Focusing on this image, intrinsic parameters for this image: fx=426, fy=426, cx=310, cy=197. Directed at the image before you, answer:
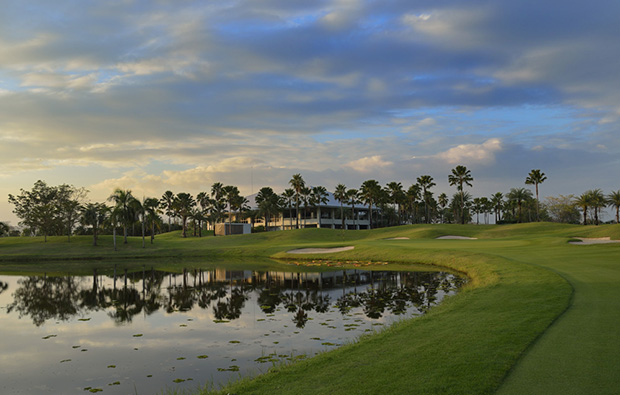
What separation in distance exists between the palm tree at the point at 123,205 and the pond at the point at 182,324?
1496 inches

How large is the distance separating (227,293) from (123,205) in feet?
172

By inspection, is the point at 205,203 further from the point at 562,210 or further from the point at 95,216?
the point at 562,210

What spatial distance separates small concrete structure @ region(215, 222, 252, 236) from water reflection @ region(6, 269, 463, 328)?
68106 mm

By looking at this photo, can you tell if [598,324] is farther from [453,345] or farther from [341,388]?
[341,388]

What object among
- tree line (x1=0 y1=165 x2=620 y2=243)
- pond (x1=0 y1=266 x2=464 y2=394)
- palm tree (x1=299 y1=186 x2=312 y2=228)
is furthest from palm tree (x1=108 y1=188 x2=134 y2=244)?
palm tree (x1=299 y1=186 x2=312 y2=228)

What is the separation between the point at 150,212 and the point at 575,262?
69290mm

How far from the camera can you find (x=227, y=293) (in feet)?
87.8

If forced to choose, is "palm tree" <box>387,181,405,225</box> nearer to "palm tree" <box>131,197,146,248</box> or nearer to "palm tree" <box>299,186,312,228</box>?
"palm tree" <box>299,186,312,228</box>

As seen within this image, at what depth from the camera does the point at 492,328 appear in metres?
12.5

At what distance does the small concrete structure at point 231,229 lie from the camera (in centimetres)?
10694

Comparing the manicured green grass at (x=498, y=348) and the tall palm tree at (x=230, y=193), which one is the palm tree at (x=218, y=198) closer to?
the tall palm tree at (x=230, y=193)

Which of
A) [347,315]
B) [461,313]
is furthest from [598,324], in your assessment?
[347,315]

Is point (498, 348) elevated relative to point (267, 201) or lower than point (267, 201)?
lower

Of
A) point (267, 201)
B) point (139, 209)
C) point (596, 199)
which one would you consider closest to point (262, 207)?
point (267, 201)
